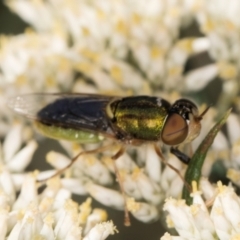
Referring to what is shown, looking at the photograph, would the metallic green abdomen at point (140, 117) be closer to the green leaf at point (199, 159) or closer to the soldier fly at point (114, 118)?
the soldier fly at point (114, 118)

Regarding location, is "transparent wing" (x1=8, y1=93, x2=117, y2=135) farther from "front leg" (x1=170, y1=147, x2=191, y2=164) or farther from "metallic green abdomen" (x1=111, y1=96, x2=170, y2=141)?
"front leg" (x1=170, y1=147, x2=191, y2=164)

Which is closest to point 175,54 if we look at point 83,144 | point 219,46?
point 219,46

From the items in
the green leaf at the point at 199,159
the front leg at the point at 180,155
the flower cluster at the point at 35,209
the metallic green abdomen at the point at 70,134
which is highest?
the green leaf at the point at 199,159

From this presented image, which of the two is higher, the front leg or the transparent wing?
the front leg

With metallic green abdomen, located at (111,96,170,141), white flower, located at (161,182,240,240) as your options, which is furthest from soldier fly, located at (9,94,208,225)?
white flower, located at (161,182,240,240)

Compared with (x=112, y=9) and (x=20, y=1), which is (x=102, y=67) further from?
(x=20, y=1)

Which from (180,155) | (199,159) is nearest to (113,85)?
(180,155)

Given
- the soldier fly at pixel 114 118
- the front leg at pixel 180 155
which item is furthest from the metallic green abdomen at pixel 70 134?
the front leg at pixel 180 155
